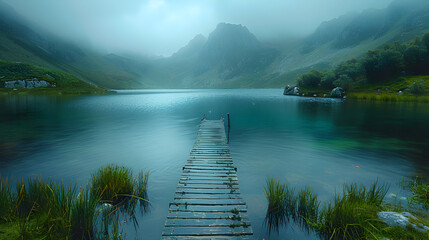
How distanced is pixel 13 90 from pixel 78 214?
18965 cm

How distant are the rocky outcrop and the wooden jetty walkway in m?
196

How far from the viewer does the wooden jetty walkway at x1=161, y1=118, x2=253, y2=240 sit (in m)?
8.93

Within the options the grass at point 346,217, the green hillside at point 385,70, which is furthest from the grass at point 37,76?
the grass at point 346,217

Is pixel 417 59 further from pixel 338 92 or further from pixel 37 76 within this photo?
pixel 37 76

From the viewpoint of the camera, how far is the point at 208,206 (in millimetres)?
10891

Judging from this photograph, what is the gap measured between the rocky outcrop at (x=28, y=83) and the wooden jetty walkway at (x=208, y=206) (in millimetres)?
195872

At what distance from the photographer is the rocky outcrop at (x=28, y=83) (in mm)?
Result: 155625

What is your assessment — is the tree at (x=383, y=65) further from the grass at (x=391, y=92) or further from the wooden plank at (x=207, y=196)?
the wooden plank at (x=207, y=196)

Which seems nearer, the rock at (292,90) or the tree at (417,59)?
the tree at (417,59)

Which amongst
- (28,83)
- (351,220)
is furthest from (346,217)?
(28,83)

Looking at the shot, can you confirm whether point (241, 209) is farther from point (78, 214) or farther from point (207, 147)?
point (207, 147)

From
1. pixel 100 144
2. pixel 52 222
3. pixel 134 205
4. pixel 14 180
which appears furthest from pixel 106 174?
pixel 100 144

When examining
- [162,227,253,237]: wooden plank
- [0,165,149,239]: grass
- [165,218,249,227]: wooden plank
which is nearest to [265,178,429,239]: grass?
[162,227,253,237]: wooden plank

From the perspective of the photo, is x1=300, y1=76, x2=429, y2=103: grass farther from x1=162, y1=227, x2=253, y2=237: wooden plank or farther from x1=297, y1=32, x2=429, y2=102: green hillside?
x1=162, y1=227, x2=253, y2=237: wooden plank
